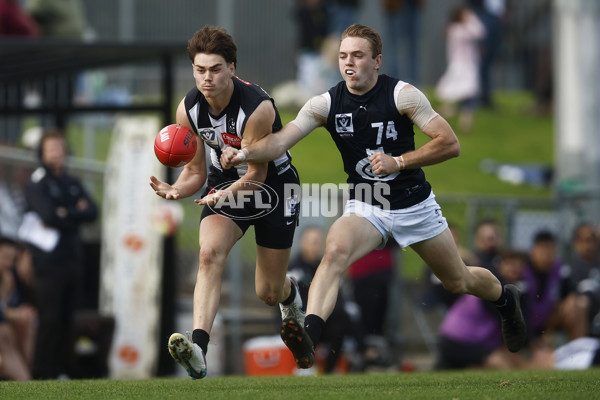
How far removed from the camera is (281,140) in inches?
288

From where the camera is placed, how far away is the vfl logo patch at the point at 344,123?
7.41 meters

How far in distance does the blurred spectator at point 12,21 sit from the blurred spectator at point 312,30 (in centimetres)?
676

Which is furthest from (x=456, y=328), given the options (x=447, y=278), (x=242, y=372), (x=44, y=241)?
(x=44, y=241)

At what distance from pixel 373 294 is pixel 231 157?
5876 millimetres

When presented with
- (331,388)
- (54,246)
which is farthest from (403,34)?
(331,388)

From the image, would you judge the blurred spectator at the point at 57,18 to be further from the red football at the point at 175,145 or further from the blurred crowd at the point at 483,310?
the red football at the point at 175,145

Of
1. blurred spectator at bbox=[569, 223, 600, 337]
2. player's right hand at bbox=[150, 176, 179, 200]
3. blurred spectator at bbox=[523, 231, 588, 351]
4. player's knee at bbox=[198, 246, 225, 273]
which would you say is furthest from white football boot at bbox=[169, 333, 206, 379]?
blurred spectator at bbox=[569, 223, 600, 337]

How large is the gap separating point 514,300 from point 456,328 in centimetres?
305

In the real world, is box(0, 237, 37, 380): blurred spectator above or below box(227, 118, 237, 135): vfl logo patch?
below

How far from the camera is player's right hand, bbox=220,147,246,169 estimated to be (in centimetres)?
696

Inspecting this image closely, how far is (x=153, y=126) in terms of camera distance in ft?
41.3

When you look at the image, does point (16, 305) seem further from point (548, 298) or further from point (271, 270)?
point (548, 298)

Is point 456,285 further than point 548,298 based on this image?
No

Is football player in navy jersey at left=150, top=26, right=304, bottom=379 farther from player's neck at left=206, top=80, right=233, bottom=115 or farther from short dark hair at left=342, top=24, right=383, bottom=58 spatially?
short dark hair at left=342, top=24, right=383, bottom=58
